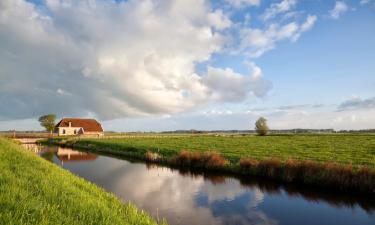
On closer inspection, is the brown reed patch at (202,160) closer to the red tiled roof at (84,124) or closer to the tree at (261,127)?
the red tiled roof at (84,124)

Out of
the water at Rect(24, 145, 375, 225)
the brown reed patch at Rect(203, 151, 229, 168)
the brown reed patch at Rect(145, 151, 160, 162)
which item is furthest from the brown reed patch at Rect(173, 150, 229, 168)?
the brown reed patch at Rect(145, 151, 160, 162)

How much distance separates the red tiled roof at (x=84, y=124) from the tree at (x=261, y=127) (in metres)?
52.1

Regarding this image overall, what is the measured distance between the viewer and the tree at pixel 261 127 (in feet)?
332

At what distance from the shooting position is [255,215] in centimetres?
1456

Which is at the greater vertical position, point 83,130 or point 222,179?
point 83,130

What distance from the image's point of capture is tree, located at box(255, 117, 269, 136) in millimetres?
101125

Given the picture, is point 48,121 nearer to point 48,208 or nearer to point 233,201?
point 233,201

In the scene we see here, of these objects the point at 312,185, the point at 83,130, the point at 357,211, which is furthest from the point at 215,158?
the point at 83,130

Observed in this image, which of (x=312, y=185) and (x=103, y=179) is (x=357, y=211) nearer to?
(x=312, y=185)

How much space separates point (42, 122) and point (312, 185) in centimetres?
9061

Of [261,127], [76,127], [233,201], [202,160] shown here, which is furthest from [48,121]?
[233,201]

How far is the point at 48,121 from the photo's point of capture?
92.9 metres

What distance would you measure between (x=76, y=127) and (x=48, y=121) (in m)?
13.4

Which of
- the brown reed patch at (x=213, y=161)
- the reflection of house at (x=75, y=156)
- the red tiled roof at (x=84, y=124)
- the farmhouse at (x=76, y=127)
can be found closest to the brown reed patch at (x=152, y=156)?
the brown reed patch at (x=213, y=161)
